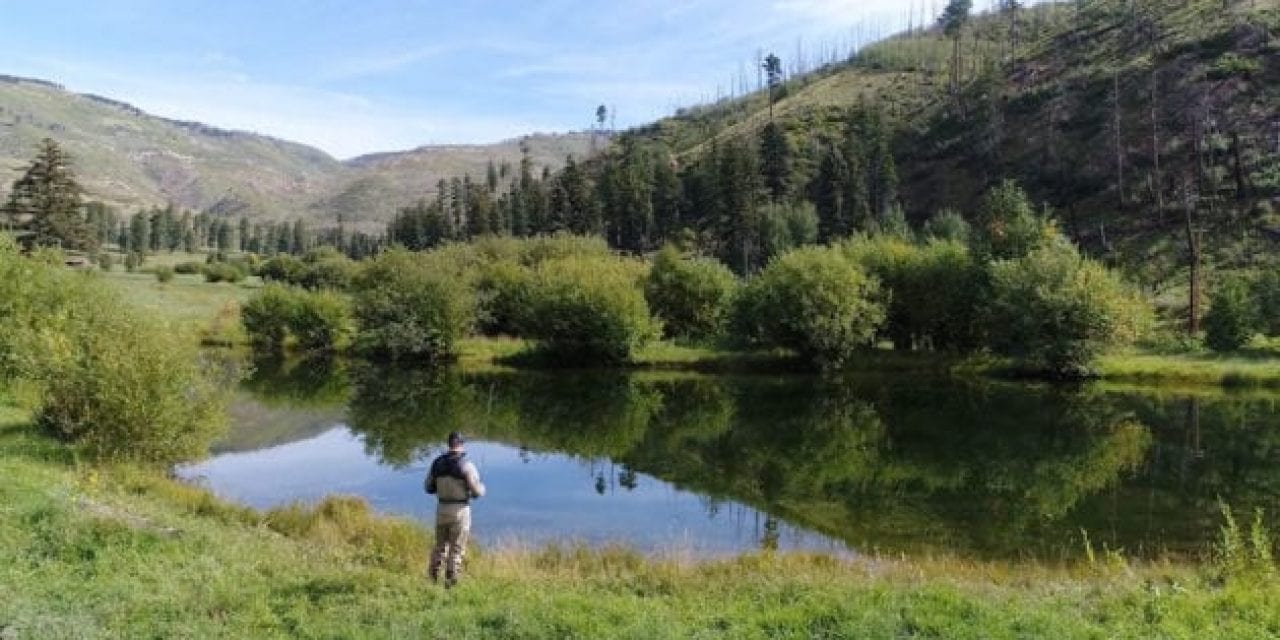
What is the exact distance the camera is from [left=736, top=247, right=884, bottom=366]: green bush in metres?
67.0

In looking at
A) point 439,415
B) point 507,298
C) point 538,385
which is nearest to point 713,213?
point 507,298

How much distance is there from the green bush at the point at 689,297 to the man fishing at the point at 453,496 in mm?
64117

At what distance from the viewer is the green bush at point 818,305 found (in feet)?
220

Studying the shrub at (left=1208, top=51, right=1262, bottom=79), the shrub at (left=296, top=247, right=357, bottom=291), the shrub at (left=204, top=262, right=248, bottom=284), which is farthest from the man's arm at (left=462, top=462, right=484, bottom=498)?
the shrub at (left=204, top=262, right=248, bottom=284)

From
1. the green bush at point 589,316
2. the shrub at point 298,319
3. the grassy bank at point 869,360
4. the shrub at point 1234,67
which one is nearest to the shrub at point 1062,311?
the grassy bank at point 869,360

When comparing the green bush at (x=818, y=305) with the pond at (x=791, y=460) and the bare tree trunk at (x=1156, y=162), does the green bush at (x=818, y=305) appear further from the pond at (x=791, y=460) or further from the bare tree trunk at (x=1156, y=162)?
the bare tree trunk at (x=1156, y=162)

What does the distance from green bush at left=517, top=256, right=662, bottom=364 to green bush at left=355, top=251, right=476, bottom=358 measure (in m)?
6.27

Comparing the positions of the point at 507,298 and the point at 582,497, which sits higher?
the point at 507,298

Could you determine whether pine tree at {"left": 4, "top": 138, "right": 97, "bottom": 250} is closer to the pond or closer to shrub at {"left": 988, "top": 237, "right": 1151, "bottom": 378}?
the pond

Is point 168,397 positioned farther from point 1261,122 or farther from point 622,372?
point 1261,122

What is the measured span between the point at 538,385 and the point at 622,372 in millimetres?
9127

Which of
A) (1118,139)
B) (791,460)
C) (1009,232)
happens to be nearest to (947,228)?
(1009,232)

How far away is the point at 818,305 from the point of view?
67000mm

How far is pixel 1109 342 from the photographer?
6303 cm
